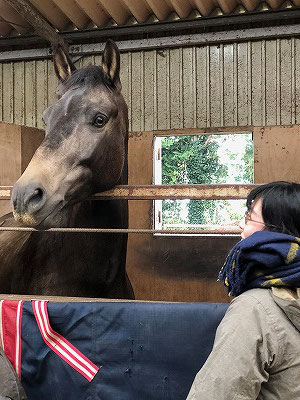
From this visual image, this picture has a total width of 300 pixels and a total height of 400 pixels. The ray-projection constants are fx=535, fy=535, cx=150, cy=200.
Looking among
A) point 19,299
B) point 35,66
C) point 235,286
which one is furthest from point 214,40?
point 235,286

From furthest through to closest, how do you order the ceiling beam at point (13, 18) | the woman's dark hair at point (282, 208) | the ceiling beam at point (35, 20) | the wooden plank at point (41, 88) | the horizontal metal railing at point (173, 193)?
the wooden plank at point (41, 88) → the ceiling beam at point (13, 18) → the ceiling beam at point (35, 20) → the horizontal metal railing at point (173, 193) → the woman's dark hair at point (282, 208)

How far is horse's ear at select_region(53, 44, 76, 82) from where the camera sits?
3.15m

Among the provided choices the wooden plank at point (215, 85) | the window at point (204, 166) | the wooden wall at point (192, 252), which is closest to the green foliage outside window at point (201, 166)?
the window at point (204, 166)

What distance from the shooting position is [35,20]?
5.53 m

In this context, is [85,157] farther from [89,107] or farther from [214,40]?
[214,40]

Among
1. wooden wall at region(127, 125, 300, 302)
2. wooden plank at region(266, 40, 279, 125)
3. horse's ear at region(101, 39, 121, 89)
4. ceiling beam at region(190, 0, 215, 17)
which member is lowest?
wooden wall at region(127, 125, 300, 302)

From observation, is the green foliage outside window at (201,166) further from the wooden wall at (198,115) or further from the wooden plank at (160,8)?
the wooden plank at (160,8)

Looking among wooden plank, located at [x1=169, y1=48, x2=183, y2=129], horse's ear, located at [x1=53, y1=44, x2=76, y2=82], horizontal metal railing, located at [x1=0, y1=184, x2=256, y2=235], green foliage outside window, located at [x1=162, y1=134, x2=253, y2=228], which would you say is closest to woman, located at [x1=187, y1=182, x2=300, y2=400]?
horizontal metal railing, located at [x1=0, y1=184, x2=256, y2=235]

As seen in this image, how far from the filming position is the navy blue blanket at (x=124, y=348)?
175 cm

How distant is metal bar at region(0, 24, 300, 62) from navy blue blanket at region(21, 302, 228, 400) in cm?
464

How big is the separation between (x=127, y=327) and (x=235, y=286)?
0.61 m

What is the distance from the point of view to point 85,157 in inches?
107

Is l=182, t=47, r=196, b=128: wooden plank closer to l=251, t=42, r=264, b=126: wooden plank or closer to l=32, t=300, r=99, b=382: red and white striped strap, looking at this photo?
l=251, t=42, r=264, b=126: wooden plank

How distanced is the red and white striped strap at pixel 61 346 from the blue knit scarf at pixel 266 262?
75cm
